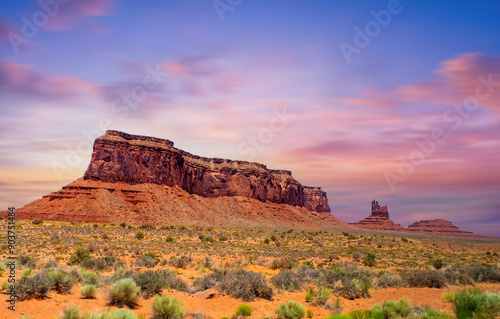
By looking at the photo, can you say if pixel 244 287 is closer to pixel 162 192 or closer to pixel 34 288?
pixel 34 288

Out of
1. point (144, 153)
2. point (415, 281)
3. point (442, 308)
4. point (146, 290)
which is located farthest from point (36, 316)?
point (144, 153)

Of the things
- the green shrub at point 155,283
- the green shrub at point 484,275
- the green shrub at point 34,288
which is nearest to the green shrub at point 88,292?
the green shrub at point 34,288

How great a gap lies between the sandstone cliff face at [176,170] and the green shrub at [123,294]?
3418 inches

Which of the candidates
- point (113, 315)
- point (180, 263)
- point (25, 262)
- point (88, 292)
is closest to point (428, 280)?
point (180, 263)

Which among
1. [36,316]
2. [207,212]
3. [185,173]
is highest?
[185,173]

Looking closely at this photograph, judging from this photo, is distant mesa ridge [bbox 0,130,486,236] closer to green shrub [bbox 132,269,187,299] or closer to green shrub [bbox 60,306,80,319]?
green shrub [bbox 132,269,187,299]

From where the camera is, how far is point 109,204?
84.9 m

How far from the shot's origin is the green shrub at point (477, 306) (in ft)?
35.1

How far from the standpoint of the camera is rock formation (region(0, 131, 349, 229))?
83812 mm

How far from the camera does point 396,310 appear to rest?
12.6 meters

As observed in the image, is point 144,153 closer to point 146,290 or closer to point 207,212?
point 207,212

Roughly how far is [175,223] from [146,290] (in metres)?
76.4

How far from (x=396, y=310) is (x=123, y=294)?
9.40 meters

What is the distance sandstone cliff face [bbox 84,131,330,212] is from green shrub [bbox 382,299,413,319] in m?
91.1
